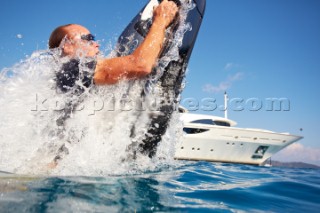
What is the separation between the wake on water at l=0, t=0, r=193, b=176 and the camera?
7.52 ft

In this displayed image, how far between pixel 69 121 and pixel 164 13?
4.31ft

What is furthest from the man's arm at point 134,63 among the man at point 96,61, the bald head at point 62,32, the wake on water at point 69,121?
the bald head at point 62,32

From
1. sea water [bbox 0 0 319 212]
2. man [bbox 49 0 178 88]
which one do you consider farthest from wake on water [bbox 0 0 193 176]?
man [bbox 49 0 178 88]

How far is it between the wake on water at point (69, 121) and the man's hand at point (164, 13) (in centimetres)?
19

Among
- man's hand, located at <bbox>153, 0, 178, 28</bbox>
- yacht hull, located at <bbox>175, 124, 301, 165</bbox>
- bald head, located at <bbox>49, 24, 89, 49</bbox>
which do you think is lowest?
yacht hull, located at <bbox>175, 124, 301, 165</bbox>

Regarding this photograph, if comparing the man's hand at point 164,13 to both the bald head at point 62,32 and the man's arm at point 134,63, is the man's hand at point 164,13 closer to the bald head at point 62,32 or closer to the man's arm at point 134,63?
the man's arm at point 134,63

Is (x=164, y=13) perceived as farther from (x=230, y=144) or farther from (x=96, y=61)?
(x=230, y=144)

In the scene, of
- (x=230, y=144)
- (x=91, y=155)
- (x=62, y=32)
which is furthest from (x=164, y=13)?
(x=230, y=144)

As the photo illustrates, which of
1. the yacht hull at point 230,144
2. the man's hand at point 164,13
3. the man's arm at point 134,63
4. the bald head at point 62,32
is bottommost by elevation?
the yacht hull at point 230,144

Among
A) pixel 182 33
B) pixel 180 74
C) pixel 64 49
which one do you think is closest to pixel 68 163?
pixel 64 49

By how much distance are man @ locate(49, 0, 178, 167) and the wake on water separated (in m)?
0.08

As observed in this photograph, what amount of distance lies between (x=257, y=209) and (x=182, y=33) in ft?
5.61

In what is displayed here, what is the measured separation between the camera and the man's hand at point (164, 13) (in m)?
2.17

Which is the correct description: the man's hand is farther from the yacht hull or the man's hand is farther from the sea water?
the yacht hull
